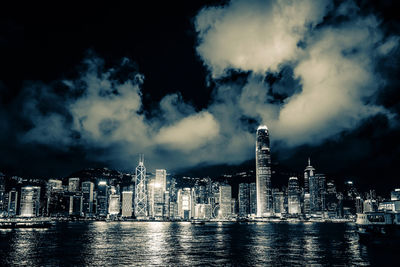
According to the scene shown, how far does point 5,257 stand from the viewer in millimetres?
70000

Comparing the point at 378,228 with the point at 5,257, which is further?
the point at 378,228

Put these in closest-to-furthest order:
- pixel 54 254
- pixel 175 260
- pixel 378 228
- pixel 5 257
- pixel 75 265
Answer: pixel 75 265 < pixel 175 260 < pixel 5 257 < pixel 54 254 < pixel 378 228

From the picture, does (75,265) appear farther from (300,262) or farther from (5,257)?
(300,262)

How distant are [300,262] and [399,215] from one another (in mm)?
63053

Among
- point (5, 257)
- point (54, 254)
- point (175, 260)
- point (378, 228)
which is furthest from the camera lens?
point (378, 228)

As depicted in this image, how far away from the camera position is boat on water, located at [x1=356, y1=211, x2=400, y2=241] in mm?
101600

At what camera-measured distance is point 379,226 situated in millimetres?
104750

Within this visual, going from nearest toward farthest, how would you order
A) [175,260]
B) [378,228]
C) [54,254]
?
[175,260] < [54,254] < [378,228]

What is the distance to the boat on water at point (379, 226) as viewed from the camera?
101600 millimetres

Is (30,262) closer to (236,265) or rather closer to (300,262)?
(236,265)

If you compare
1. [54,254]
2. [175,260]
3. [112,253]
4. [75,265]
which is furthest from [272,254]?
[54,254]

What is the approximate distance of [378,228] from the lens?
10375cm

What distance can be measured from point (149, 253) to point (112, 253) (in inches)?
325

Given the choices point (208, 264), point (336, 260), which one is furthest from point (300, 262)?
point (208, 264)
